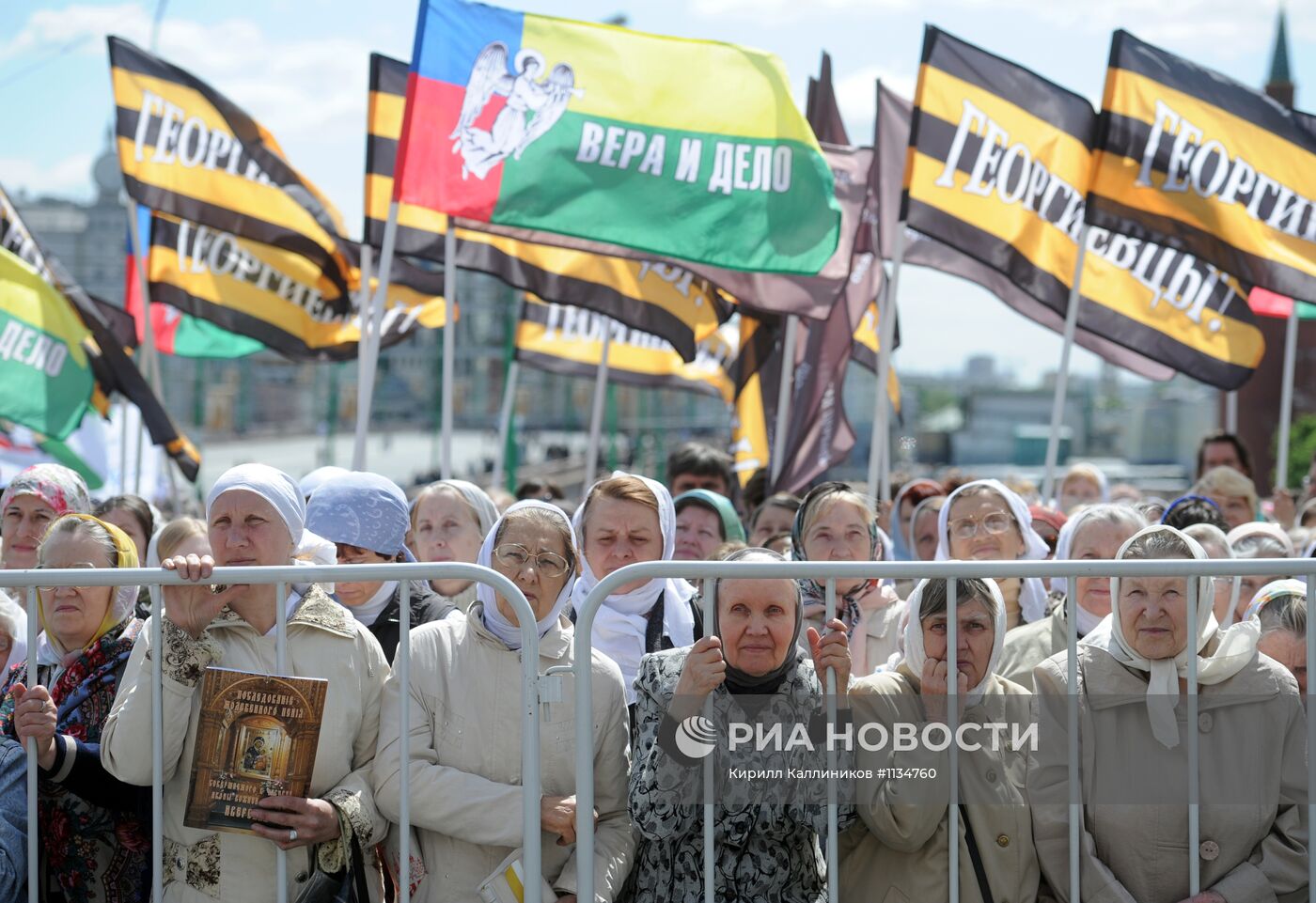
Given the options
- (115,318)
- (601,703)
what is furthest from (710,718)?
(115,318)

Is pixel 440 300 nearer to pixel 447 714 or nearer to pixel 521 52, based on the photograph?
pixel 521 52

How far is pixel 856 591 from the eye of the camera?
450 cm

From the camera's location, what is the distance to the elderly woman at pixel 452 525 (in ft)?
17.7

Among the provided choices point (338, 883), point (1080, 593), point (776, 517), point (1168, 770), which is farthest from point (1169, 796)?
point (776, 517)

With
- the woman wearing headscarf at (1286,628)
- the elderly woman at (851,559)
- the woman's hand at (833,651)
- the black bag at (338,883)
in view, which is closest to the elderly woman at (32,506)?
the black bag at (338,883)

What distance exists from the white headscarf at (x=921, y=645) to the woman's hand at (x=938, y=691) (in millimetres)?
19

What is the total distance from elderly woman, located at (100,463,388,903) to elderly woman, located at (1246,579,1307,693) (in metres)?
2.49

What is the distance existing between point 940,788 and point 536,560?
1.19 metres

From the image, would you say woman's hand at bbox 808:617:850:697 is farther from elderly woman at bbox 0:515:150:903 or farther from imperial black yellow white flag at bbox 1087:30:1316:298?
imperial black yellow white flag at bbox 1087:30:1316:298

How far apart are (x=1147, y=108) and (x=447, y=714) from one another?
19.6ft

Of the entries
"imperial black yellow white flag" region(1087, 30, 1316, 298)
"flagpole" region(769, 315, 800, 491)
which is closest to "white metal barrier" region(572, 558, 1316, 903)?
"imperial black yellow white flag" region(1087, 30, 1316, 298)

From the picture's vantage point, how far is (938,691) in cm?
354

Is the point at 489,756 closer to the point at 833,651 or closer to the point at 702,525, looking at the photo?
the point at 833,651

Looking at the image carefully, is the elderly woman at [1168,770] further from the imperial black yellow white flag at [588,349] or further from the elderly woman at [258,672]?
the imperial black yellow white flag at [588,349]
